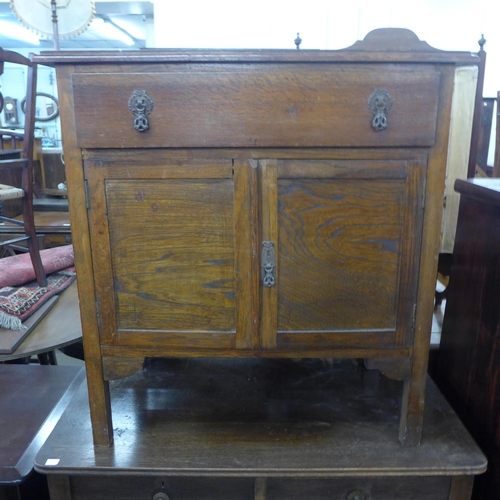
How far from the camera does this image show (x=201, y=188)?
96 cm

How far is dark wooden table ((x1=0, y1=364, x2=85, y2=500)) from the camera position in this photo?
1140 mm

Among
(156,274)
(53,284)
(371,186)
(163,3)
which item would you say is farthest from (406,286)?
(163,3)

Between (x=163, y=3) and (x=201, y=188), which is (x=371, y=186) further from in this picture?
(x=163, y=3)

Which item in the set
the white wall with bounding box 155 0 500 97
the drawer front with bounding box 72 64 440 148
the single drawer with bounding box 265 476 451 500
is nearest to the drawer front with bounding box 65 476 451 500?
the single drawer with bounding box 265 476 451 500

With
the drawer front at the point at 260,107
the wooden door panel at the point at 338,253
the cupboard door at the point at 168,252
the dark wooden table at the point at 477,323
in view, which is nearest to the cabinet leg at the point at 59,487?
the cupboard door at the point at 168,252

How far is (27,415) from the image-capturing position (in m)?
1.32

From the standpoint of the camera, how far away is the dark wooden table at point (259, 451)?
1044 millimetres

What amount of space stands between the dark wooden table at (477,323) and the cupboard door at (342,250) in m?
0.28

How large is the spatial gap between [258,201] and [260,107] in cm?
18

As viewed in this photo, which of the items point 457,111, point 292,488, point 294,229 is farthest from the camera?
point 457,111

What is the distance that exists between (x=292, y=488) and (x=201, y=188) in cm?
71

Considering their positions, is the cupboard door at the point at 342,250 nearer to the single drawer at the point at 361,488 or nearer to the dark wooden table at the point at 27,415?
the single drawer at the point at 361,488

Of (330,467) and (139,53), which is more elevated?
(139,53)

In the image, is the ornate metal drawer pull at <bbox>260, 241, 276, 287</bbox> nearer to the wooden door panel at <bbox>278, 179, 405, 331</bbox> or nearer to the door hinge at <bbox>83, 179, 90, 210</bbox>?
the wooden door panel at <bbox>278, 179, 405, 331</bbox>
